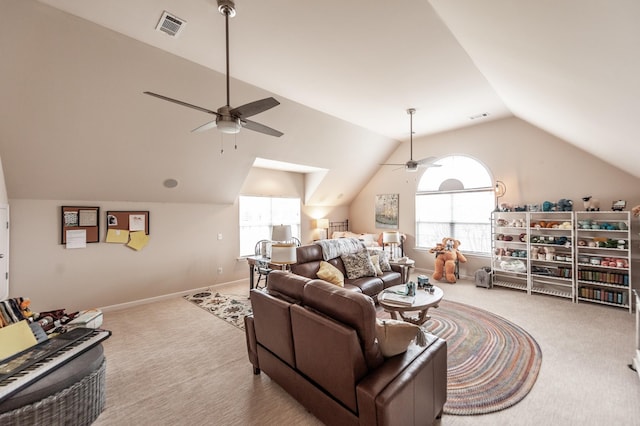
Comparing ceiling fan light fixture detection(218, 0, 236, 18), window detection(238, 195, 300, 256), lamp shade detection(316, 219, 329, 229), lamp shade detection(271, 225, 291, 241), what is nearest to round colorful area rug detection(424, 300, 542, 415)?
lamp shade detection(271, 225, 291, 241)

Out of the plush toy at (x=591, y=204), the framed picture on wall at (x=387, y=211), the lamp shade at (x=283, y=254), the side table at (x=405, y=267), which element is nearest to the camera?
the lamp shade at (x=283, y=254)

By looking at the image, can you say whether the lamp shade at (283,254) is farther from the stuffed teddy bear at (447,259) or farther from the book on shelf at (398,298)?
the stuffed teddy bear at (447,259)

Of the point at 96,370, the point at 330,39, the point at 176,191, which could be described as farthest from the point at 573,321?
the point at 176,191

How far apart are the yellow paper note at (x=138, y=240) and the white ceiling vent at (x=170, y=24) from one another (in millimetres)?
3403

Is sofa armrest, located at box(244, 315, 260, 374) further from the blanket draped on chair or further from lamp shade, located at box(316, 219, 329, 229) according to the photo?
lamp shade, located at box(316, 219, 329, 229)

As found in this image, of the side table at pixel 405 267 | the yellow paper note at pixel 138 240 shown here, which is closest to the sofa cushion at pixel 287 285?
the side table at pixel 405 267

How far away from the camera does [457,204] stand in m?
6.53

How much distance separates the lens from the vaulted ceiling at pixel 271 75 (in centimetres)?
223

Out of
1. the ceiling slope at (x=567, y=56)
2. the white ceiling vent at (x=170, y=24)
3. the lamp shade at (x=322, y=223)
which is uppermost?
the white ceiling vent at (x=170, y=24)

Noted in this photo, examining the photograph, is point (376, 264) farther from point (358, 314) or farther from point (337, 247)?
point (358, 314)

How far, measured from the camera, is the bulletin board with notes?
→ 15.0ft

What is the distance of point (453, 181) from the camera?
258 inches

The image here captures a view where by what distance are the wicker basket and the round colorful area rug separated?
246cm

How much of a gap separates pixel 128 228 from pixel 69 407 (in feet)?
12.5
